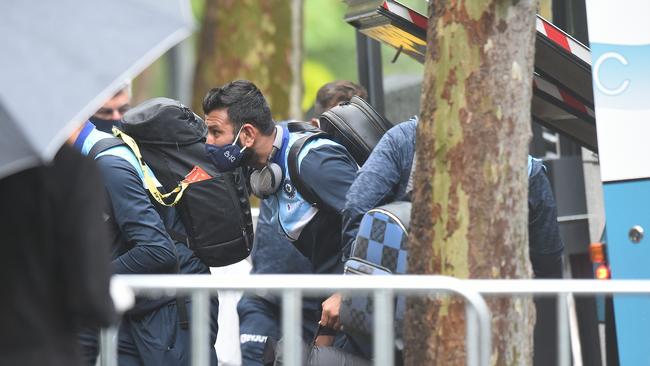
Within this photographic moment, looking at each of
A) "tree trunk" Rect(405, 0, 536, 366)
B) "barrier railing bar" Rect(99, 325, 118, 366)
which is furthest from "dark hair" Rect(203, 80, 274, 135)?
"barrier railing bar" Rect(99, 325, 118, 366)

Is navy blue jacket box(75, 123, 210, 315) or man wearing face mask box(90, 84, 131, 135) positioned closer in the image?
navy blue jacket box(75, 123, 210, 315)

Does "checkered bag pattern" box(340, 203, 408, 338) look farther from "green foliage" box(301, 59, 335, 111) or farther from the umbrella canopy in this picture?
"green foliage" box(301, 59, 335, 111)

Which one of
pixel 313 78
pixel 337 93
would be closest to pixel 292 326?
pixel 337 93

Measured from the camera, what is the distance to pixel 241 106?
6059 mm

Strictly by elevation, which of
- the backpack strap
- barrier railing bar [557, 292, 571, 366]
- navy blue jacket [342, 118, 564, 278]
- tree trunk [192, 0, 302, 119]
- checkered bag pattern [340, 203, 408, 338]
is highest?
tree trunk [192, 0, 302, 119]

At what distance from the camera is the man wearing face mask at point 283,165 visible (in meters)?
5.75

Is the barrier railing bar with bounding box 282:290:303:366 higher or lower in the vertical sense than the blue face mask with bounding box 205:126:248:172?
lower

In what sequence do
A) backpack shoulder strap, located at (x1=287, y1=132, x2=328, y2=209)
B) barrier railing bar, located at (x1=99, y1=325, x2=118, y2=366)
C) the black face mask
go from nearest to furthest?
1. barrier railing bar, located at (x1=99, y1=325, x2=118, y2=366)
2. backpack shoulder strap, located at (x1=287, y1=132, x2=328, y2=209)
3. the black face mask

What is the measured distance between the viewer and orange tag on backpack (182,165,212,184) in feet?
18.6

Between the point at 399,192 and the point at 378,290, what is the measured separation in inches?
64.6

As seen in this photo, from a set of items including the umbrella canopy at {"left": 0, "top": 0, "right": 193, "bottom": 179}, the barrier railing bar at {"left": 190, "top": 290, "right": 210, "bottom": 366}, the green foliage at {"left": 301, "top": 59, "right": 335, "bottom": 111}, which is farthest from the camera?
the green foliage at {"left": 301, "top": 59, "right": 335, "bottom": 111}

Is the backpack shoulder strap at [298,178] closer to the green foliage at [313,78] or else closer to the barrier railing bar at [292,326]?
the barrier railing bar at [292,326]

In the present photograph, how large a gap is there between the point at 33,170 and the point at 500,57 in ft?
6.17

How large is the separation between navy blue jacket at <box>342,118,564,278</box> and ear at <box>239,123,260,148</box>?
658mm
